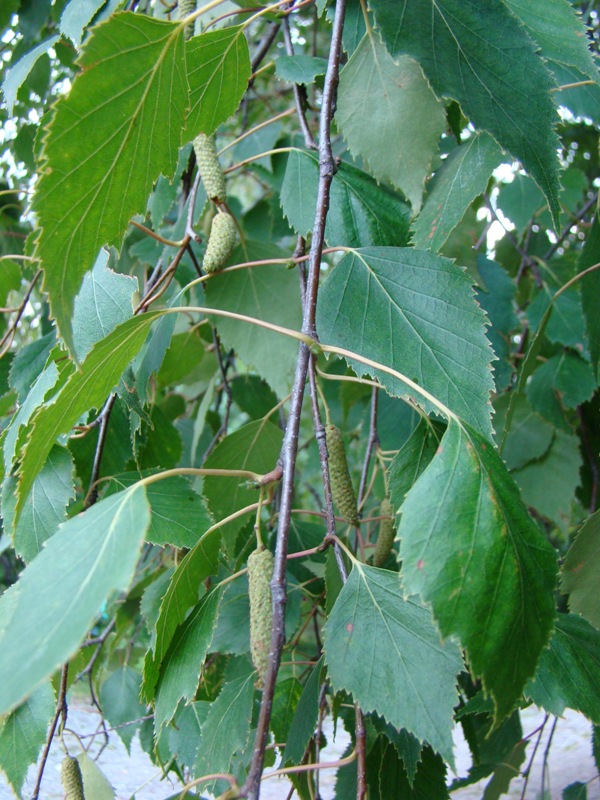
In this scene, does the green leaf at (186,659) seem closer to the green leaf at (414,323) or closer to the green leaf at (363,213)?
the green leaf at (414,323)

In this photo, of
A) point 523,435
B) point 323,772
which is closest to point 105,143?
point 523,435

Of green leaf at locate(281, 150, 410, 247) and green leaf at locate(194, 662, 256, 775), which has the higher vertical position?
green leaf at locate(281, 150, 410, 247)

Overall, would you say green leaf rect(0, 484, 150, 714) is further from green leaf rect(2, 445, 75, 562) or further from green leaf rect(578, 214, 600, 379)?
green leaf rect(578, 214, 600, 379)

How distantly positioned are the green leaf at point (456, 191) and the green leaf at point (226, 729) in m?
0.41

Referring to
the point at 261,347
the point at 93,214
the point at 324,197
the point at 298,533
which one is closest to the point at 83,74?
the point at 93,214

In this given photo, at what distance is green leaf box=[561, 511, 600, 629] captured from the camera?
679 millimetres

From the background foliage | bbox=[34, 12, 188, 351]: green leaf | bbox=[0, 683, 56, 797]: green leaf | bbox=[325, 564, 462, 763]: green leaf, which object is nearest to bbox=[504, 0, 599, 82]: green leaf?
the background foliage

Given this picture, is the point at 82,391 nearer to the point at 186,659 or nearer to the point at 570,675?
the point at 186,659

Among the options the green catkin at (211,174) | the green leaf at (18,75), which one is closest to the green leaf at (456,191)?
the green catkin at (211,174)

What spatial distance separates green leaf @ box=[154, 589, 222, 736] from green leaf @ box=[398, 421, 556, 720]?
0.65ft

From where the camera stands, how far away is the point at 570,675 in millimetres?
572

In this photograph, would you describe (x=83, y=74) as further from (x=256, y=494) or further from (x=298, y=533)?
(x=298, y=533)

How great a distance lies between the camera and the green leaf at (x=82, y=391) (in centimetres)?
49

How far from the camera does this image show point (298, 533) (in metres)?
1.05
